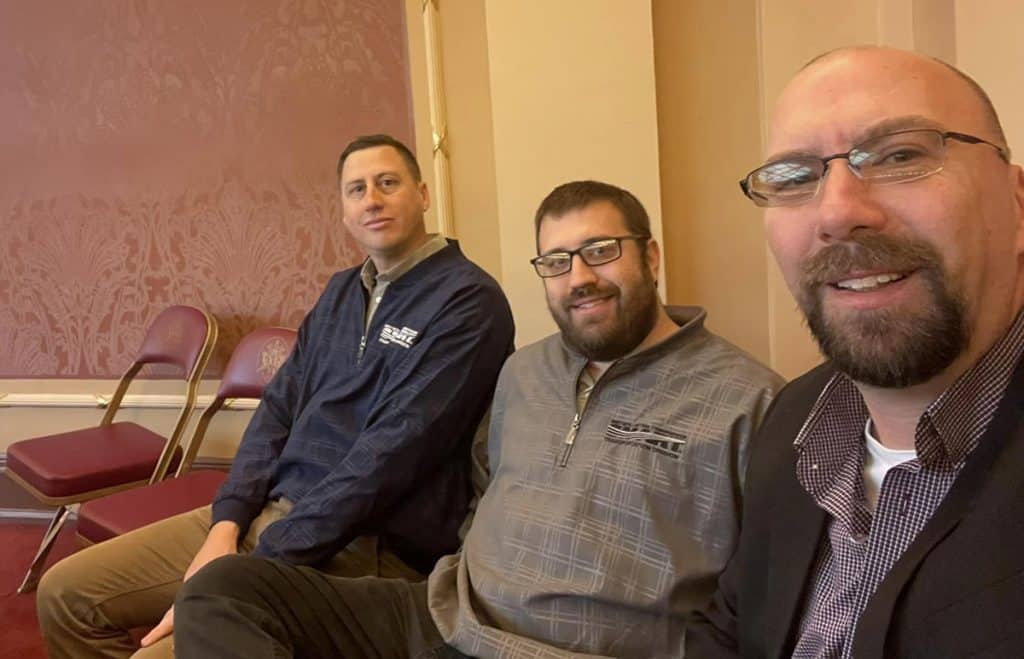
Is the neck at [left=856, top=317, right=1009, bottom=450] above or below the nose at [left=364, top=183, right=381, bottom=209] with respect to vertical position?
below

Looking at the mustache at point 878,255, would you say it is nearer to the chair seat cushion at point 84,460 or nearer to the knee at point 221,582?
the knee at point 221,582

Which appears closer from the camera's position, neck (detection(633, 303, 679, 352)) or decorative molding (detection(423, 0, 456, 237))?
neck (detection(633, 303, 679, 352))

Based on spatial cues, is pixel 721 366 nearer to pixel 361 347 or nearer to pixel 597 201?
pixel 597 201

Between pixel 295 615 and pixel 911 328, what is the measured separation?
132 centimetres

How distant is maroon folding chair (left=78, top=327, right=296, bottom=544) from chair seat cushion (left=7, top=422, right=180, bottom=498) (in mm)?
169

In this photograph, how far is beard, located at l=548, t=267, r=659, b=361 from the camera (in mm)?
1711

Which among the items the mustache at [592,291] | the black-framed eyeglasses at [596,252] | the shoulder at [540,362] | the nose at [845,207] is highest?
the nose at [845,207]

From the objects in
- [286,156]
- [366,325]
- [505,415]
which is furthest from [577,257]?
A: [286,156]

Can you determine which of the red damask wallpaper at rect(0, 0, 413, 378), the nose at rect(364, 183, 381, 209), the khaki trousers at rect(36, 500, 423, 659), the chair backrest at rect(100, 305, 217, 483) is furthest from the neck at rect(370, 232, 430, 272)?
the chair backrest at rect(100, 305, 217, 483)

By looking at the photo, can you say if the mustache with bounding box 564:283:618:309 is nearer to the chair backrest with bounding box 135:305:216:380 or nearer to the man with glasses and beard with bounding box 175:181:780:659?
the man with glasses and beard with bounding box 175:181:780:659

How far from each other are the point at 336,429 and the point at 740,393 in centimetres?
109

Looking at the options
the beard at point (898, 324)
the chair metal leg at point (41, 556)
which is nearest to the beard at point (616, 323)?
the beard at point (898, 324)

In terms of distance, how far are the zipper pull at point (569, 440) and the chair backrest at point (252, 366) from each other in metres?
1.55

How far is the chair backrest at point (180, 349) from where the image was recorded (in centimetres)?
312
